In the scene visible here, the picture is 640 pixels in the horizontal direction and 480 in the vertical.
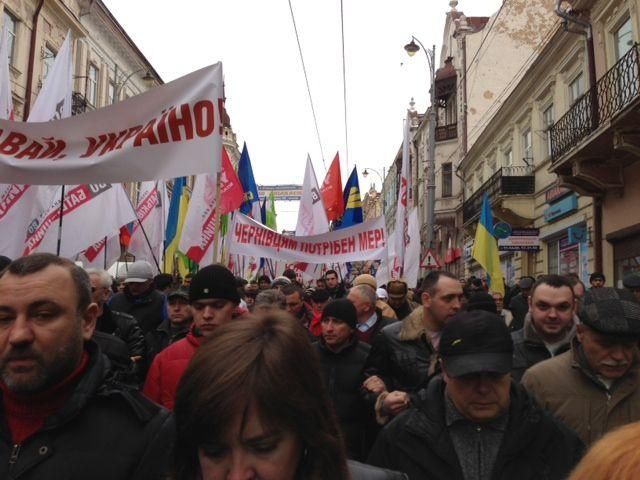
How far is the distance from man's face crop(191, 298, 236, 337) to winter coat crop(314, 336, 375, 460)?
34.4 inches

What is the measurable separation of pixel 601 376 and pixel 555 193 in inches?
701

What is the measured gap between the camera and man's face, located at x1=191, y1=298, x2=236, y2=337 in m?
3.62

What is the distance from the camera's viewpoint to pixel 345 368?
Result: 14.5ft

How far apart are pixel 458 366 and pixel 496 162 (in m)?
25.8

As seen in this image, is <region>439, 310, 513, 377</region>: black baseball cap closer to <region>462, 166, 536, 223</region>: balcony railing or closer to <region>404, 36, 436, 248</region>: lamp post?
<region>404, 36, 436, 248</region>: lamp post

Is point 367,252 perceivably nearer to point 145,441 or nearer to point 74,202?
point 74,202

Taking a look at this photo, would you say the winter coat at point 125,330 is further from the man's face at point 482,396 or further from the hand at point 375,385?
the man's face at point 482,396

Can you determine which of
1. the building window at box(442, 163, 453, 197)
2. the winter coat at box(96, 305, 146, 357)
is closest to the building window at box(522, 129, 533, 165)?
the building window at box(442, 163, 453, 197)

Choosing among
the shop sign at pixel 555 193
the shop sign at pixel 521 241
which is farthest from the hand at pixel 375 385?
the shop sign at pixel 555 193

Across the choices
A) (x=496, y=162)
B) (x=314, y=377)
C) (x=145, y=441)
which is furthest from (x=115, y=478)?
(x=496, y=162)

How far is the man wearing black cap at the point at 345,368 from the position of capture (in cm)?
418

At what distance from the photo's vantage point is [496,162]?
26812 millimetres

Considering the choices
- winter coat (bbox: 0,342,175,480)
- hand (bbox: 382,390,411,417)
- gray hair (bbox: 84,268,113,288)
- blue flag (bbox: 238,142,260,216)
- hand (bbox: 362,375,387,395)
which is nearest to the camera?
winter coat (bbox: 0,342,175,480)

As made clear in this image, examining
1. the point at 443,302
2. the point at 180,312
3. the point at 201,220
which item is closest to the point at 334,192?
the point at 201,220
